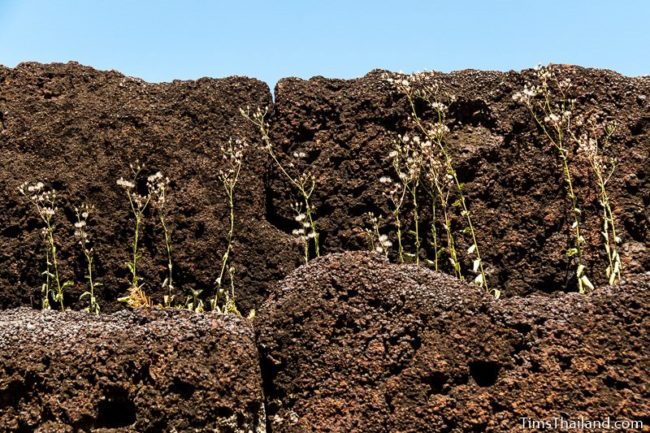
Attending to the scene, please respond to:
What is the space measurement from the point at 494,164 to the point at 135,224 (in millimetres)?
1799

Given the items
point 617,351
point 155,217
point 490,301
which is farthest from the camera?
point 155,217

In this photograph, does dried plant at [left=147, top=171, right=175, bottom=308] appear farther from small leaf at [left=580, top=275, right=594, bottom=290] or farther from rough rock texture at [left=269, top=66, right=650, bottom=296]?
small leaf at [left=580, top=275, right=594, bottom=290]

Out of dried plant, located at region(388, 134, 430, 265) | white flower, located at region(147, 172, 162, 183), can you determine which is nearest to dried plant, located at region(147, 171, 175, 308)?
white flower, located at region(147, 172, 162, 183)

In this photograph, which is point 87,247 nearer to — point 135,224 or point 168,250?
point 135,224

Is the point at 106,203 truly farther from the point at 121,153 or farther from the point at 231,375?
the point at 231,375

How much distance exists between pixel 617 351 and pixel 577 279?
0.93 meters

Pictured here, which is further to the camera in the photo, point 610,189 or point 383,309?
point 610,189

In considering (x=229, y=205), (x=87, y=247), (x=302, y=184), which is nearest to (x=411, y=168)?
(x=302, y=184)

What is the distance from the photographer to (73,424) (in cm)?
286

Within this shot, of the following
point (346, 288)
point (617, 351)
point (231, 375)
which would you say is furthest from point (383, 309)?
point (617, 351)

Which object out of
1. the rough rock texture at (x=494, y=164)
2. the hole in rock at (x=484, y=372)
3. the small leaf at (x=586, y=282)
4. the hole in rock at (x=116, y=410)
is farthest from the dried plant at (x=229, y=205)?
the small leaf at (x=586, y=282)

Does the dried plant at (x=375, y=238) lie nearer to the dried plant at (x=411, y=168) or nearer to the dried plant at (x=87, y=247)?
the dried plant at (x=411, y=168)

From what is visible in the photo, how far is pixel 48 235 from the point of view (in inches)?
153

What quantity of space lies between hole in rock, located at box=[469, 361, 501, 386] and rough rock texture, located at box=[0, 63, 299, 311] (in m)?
1.27
